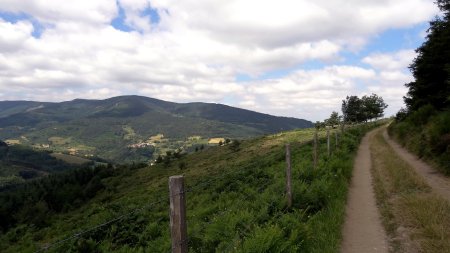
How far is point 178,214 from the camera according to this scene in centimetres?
611

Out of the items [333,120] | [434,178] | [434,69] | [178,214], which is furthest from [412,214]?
[333,120]

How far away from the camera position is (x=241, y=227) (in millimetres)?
9727

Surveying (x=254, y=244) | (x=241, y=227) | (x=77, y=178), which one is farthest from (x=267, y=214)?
(x=77, y=178)

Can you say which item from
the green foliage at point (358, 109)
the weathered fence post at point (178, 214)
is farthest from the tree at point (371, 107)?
the weathered fence post at point (178, 214)

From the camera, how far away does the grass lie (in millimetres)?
9266

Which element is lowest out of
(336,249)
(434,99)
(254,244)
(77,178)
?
(77,178)

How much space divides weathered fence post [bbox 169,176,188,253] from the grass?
19.8 ft

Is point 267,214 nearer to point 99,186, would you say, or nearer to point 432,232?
point 432,232

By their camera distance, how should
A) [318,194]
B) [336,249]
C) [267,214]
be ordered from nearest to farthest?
[336,249] → [267,214] → [318,194]

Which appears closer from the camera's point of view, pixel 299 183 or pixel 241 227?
pixel 241 227

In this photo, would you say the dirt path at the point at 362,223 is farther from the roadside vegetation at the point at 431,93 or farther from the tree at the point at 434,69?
the tree at the point at 434,69

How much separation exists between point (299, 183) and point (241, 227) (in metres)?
5.59

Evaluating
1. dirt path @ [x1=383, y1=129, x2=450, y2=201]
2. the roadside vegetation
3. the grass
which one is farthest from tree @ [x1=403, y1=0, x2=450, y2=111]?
the grass

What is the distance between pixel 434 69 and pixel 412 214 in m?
30.4
